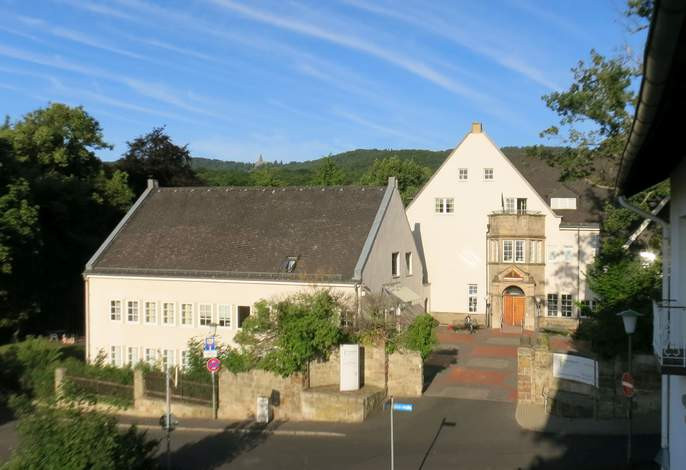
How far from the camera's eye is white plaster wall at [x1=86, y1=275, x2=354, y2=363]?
93.0 ft

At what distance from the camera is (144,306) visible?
3022cm

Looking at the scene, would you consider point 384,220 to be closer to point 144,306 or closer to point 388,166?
point 144,306

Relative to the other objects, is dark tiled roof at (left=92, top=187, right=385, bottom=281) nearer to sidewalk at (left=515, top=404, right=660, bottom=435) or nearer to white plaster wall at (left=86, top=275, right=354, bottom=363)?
white plaster wall at (left=86, top=275, right=354, bottom=363)

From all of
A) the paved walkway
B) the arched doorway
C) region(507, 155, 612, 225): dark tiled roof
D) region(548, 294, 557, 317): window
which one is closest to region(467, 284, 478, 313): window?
the arched doorway

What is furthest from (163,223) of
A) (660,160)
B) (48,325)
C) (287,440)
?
(660,160)

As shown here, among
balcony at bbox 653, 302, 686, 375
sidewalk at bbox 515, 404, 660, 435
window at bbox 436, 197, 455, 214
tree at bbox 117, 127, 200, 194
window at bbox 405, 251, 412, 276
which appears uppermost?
tree at bbox 117, 127, 200, 194

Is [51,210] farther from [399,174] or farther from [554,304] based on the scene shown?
[399,174]

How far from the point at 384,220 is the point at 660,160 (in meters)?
22.8

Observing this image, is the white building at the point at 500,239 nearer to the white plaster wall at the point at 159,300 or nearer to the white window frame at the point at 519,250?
the white window frame at the point at 519,250

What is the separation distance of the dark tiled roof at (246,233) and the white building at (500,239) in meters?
11.9

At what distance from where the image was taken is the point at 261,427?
21344 millimetres

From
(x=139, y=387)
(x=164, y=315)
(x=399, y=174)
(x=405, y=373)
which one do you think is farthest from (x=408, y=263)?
(x=399, y=174)

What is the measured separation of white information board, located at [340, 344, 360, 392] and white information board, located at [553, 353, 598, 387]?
251 inches

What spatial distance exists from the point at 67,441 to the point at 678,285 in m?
9.74
